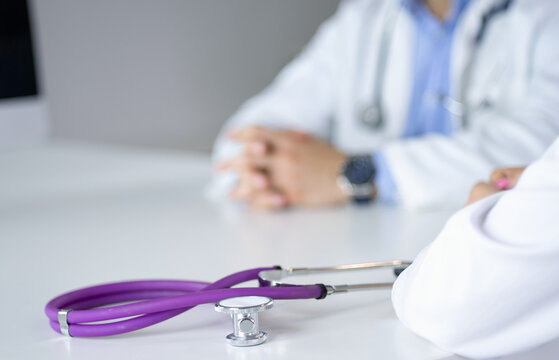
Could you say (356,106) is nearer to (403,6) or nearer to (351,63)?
(351,63)

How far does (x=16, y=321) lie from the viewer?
0.52 metres

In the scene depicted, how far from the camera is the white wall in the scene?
2654mm

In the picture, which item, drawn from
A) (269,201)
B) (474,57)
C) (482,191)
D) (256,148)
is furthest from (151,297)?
(474,57)

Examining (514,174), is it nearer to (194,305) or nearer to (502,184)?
(502,184)

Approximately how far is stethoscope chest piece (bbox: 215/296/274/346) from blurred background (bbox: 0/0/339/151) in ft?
7.07

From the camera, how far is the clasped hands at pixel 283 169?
1.03 m

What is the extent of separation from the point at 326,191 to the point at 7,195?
578mm

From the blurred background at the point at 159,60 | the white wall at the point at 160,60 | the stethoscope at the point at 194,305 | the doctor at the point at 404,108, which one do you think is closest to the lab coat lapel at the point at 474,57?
the doctor at the point at 404,108

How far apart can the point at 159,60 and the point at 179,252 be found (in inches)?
93.1

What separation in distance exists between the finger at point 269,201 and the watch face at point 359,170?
0.33 feet

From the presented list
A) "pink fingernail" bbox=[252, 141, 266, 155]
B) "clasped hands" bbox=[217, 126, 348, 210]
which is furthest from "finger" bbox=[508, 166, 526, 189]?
"pink fingernail" bbox=[252, 141, 266, 155]

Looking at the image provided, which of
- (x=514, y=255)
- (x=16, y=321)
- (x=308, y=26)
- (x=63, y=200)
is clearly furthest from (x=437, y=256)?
(x=308, y=26)

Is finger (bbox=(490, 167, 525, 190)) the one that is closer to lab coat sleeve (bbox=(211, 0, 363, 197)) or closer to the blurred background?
lab coat sleeve (bbox=(211, 0, 363, 197))

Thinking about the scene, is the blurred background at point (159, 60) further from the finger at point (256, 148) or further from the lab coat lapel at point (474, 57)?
the lab coat lapel at point (474, 57)
